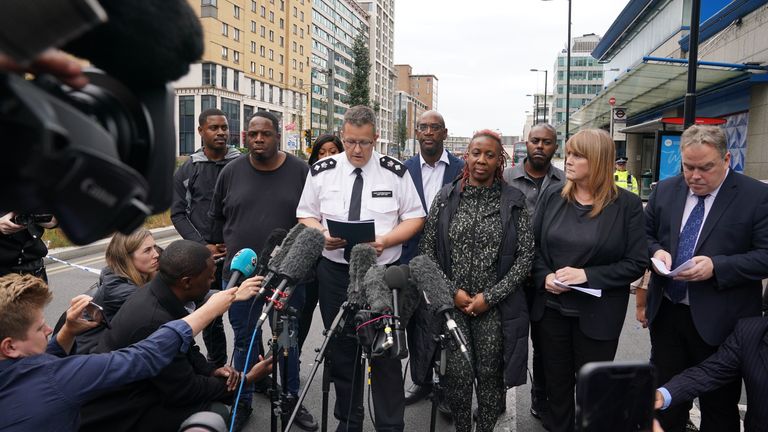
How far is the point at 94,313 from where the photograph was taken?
290cm

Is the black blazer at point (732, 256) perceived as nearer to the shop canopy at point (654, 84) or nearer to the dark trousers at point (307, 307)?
the dark trousers at point (307, 307)

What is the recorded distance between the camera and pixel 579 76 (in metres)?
98.4

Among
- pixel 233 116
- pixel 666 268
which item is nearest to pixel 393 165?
pixel 666 268

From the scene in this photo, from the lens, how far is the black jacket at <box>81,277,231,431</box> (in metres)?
2.60

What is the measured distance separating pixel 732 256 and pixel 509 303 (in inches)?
49.7

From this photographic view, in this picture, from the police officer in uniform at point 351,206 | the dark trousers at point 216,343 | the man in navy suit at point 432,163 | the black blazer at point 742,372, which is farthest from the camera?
the man in navy suit at point 432,163

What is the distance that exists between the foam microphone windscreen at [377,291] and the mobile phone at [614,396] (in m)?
1.36

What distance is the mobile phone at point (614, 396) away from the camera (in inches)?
52.6

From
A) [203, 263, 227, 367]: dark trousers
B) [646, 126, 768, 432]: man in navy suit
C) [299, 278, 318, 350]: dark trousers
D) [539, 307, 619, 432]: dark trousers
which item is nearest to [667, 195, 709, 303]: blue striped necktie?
[646, 126, 768, 432]: man in navy suit

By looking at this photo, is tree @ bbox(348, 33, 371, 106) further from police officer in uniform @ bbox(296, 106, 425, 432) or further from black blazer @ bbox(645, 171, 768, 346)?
black blazer @ bbox(645, 171, 768, 346)

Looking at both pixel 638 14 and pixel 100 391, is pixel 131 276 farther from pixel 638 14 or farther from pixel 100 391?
pixel 638 14

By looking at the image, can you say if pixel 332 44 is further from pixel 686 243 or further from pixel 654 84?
pixel 686 243

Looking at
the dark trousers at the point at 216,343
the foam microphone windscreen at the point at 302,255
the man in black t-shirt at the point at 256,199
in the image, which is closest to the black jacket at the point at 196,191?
the man in black t-shirt at the point at 256,199

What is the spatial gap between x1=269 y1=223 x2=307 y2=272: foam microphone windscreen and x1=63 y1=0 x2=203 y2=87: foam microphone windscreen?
1.92 meters
